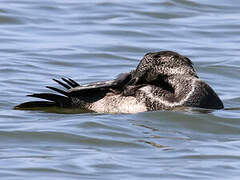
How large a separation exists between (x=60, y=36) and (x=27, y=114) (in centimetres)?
655

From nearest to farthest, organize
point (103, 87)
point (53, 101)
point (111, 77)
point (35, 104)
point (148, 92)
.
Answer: point (148, 92)
point (103, 87)
point (35, 104)
point (53, 101)
point (111, 77)

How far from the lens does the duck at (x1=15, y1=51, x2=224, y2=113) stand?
1034cm

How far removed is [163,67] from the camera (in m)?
10.7

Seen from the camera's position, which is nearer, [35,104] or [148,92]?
[148,92]

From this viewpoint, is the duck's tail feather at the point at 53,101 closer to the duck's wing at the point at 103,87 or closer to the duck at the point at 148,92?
the duck at the point at 148,92

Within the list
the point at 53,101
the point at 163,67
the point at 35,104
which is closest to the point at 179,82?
the point at 163,67

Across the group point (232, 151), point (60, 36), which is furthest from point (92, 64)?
point (232, 151)

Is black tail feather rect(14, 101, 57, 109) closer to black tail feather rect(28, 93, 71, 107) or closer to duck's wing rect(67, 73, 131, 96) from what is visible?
black tail feather rect(28, 93, 71, 107)

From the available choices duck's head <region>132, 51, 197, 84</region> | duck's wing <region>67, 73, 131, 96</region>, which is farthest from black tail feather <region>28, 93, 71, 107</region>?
duck's head <region>132, 51, 197, 84</region>

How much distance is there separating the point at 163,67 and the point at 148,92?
0.47 metres

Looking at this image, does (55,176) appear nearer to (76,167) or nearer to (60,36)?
(76,167)

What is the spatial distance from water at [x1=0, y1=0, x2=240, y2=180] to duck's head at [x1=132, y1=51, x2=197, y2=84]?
2.10ft

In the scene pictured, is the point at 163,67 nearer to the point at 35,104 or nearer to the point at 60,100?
the point at 60,100

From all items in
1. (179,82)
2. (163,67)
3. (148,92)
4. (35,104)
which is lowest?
(35,104)
